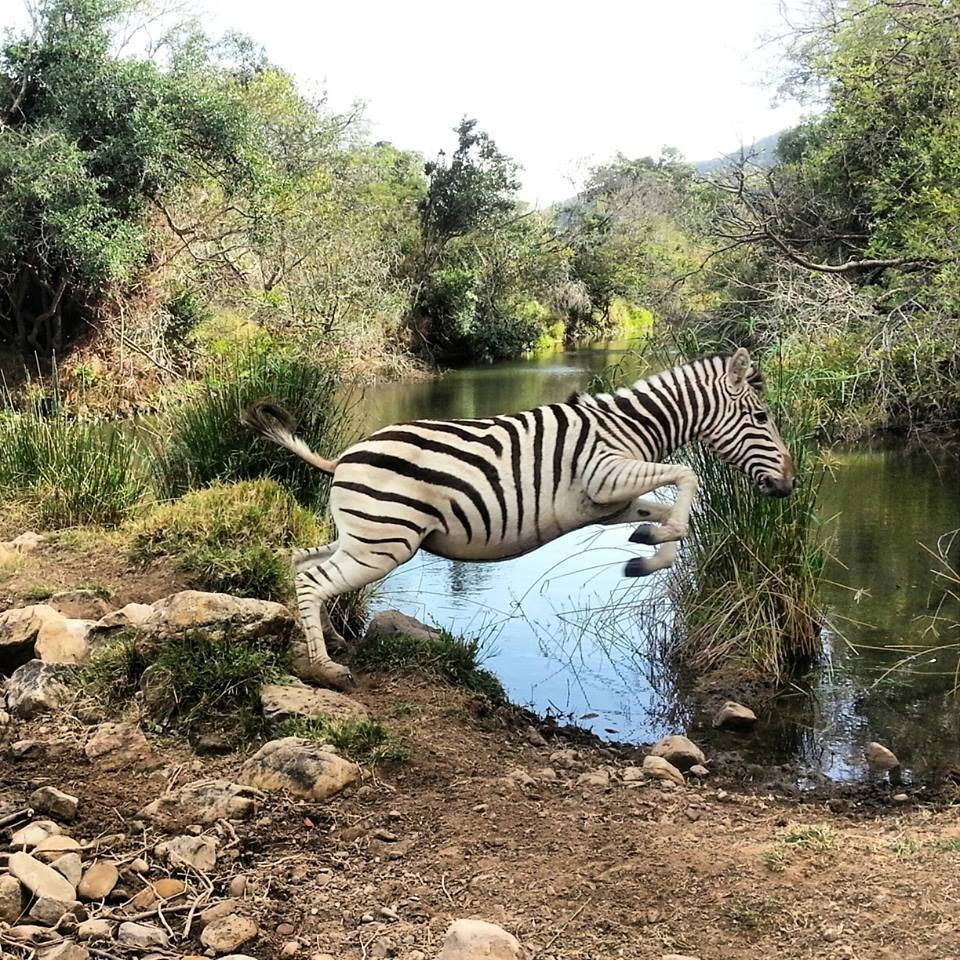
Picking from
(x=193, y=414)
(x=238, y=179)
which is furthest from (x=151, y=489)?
(x=238, y=179)

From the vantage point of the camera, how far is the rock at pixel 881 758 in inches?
211

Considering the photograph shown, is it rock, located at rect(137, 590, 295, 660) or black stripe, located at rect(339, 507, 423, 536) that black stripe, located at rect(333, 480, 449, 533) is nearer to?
black stripe, located at rect(339, 507, 423, 536)

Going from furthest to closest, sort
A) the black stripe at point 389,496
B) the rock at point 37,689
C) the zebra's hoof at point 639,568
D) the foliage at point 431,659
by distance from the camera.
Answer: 1. the foliage at point 431,659
2. the black stripe at point 389,496
3. the zebra's hoof at point 639,568
4. the rock at point 37,689

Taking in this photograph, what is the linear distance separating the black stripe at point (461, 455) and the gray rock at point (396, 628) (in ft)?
3.54

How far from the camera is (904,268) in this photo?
13047mm

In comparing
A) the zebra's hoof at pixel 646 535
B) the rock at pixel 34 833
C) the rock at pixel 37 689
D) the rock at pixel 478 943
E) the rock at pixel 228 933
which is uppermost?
the zebra's hoof at pixel 646 535

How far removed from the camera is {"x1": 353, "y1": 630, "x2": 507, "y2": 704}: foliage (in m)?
5.46

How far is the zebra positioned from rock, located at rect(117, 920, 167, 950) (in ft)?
7.58

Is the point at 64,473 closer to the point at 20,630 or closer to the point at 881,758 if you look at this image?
the point at 20,630

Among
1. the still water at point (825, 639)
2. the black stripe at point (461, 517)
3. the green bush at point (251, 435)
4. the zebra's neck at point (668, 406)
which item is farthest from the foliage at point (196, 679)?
the green bush at point (251, 435)

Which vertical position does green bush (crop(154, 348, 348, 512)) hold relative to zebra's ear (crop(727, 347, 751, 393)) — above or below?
below

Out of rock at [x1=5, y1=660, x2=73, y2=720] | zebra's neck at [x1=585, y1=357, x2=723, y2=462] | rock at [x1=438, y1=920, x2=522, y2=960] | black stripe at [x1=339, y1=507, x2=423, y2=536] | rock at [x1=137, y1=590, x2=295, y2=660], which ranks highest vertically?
zebra's neck at [x1=585, y1=357, x2=723, y2=462]

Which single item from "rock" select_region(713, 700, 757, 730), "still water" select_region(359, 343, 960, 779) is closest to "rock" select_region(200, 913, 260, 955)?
"still water" select_region(359, 343, 960, 779)

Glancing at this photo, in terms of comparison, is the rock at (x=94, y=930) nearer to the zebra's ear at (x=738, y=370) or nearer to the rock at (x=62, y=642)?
the rock at (x=62, y=642)
